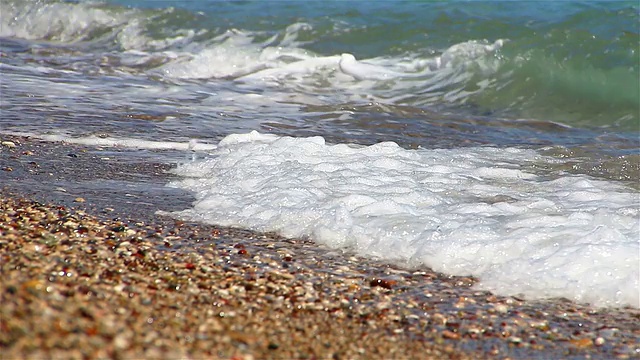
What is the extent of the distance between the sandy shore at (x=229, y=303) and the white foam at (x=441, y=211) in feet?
0.63

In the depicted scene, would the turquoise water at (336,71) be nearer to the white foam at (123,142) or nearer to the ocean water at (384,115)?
the ocean water at (384,115)

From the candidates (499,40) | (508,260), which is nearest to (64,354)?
(508,260)

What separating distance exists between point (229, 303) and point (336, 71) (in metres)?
9.20

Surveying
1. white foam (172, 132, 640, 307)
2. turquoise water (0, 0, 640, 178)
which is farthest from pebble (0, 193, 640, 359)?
turquoise water (0, 0, 640, 178)

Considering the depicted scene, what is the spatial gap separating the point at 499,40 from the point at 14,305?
457 inches

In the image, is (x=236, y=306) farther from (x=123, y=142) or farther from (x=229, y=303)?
(x=123, y=142)

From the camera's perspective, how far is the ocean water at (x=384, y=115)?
4.44 meters

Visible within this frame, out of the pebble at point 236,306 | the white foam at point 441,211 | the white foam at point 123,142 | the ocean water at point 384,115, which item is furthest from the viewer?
the white foam at point 123,142

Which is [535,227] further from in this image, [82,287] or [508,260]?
[82,287]

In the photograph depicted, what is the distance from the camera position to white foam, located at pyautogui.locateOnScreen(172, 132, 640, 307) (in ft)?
13.1

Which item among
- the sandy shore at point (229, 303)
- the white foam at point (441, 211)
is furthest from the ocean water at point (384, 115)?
the sandy shore at point (229, 303)

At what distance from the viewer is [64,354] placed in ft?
7.65

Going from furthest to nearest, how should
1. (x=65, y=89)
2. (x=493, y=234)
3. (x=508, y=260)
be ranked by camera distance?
(x=65, y=89) < (x=493, y=234) < (x=508, y=260)

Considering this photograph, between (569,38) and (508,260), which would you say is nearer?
(508,260)
